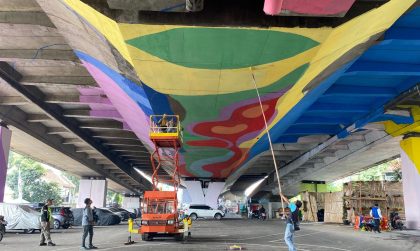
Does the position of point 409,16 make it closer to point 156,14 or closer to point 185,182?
point 156,14

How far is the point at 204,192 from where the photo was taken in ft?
159

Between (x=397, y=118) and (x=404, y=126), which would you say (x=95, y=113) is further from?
(x=404, y=126)

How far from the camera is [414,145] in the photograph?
25.7 m

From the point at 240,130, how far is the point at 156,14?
13.4 meters

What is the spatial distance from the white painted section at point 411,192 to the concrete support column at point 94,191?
3775 centimetres

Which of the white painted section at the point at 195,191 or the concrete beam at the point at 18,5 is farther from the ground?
the concrete beam at the point at 18,5

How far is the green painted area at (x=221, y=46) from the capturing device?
11.6m

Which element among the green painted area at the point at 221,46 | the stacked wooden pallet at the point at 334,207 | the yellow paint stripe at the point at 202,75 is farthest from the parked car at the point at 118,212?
the green painted area at the point at 221,46

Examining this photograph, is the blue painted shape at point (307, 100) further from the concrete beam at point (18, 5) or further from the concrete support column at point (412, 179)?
the concrete beam at point (18, 5)

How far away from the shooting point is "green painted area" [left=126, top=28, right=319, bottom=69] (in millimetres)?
11625

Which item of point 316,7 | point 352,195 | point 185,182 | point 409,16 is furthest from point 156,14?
point 185,182

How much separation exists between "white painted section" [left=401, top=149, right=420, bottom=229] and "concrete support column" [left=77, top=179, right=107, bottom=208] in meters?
37.8

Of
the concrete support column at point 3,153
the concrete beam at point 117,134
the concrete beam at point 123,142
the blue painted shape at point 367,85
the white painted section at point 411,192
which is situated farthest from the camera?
the concrete beam at point 123,142

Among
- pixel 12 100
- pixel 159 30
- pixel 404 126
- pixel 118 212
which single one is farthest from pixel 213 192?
pixel 159 30
